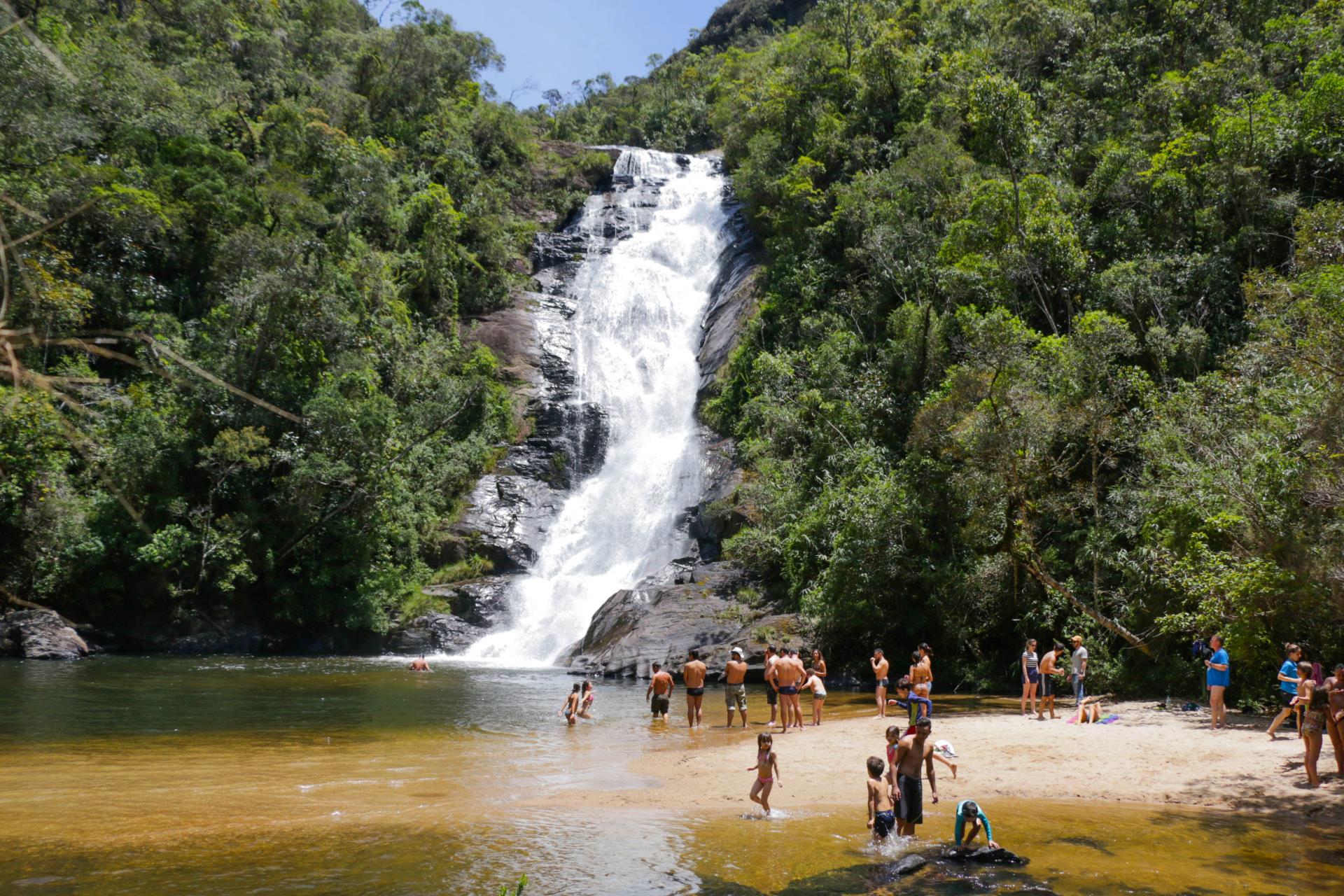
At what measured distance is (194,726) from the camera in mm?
16484

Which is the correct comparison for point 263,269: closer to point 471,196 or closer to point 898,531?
point 471,196

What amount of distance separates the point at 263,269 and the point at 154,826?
92.0 feet

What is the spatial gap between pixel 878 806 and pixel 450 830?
482 cm

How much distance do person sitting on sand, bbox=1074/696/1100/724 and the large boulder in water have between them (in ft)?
89.7

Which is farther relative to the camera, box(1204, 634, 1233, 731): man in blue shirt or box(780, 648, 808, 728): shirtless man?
box(780, 648, 808, 728): shirtless man

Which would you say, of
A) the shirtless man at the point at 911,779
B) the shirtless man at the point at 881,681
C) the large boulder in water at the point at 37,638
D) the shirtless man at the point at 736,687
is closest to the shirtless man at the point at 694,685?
the shirtless man at the point at 736,687

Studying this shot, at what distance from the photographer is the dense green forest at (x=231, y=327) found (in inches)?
1136

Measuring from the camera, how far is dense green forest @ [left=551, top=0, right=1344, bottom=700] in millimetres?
15953

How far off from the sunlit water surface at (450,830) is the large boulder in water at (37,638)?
10806mm

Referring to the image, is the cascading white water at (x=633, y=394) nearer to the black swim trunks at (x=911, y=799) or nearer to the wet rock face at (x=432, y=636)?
the wet rock face at (x=432, y=636)

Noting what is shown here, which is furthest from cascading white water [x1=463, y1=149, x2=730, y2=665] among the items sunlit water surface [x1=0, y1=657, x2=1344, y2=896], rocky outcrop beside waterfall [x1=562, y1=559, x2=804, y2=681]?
sunlit water surface [x1=0, y1=657, x2=1344, y2=896]

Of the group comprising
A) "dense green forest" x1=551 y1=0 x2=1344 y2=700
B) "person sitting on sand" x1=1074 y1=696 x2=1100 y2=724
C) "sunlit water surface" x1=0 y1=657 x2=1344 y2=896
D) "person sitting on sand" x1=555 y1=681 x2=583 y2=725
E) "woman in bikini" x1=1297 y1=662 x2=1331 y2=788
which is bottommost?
"sunlit water surface" x1=0 y1=657 x2=1344 y2=896

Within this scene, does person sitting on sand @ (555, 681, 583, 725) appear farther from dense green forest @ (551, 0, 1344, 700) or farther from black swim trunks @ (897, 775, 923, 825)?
black swim trunks @ (897, 775, 923, 825)

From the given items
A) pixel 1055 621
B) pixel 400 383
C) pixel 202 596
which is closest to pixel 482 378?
pixel 400 383
